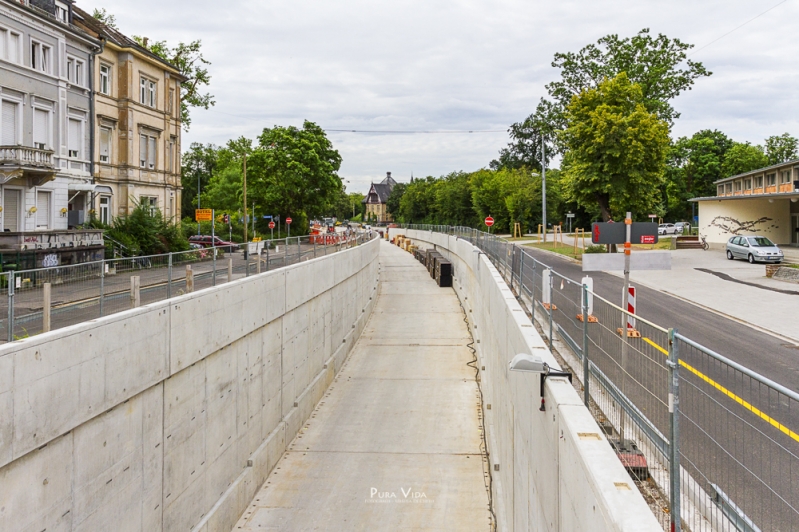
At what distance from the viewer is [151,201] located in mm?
40219

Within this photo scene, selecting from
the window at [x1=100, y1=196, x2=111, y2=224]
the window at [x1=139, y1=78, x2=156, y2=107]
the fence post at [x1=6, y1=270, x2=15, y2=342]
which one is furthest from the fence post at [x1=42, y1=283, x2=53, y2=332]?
the window at [x1=139, y1=78, x2=156, y2=107]

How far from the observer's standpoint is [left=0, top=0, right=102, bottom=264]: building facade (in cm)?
2545

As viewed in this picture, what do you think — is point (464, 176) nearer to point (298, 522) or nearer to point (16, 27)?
point (16, 27)

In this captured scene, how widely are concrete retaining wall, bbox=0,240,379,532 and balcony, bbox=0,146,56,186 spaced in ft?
54.8

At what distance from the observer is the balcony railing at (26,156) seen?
82.3 ft

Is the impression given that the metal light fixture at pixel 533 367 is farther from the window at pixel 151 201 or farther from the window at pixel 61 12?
the window at pixel 151 201

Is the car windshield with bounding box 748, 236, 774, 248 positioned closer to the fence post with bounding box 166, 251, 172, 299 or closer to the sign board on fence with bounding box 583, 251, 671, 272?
the sign board on fence with bounding box 583, 251, 671, 272

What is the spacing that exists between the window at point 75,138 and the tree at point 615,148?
26.4m

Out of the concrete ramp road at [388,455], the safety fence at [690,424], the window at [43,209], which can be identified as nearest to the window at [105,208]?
the window at [43,209]

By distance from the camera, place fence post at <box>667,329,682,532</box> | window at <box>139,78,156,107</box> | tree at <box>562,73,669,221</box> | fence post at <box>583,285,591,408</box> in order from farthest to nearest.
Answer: window at <box>139,78,156,107</box>, tree at <box>562,73,669,221</box>, fence post at <box>583,285,591,408</box>, fence post at <box>667,329,682,532</box>

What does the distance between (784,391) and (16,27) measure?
100.0ft

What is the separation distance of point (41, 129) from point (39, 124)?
22 centimetres

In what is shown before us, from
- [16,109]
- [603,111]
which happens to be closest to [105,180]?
[16,109]

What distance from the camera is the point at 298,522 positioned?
10820 mm
